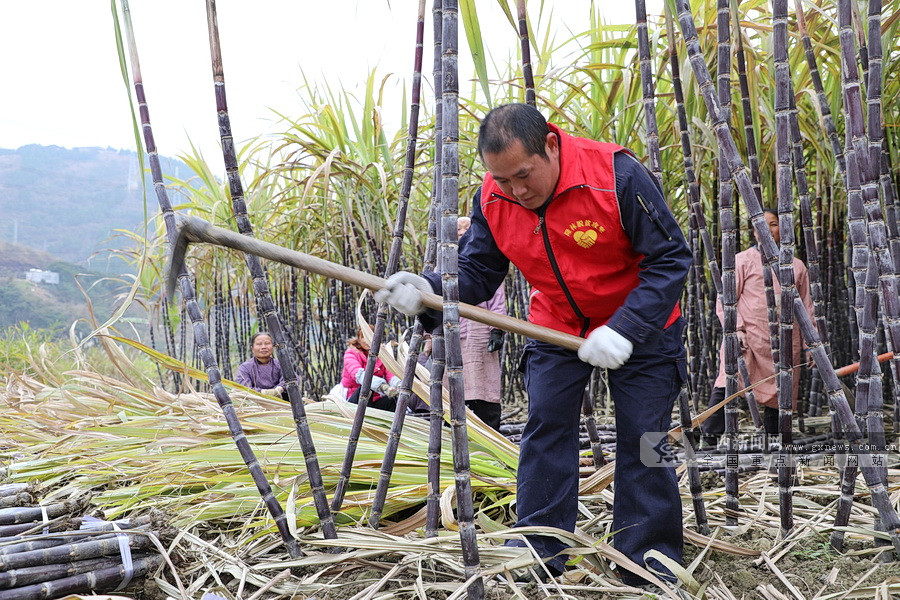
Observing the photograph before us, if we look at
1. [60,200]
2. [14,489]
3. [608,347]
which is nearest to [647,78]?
[608,347]

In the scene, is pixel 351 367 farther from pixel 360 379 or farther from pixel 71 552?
pixel 71 552

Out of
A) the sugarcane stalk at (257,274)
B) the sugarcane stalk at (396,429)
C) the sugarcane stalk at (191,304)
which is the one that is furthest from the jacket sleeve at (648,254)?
the sugarcane stalk at (191,304)

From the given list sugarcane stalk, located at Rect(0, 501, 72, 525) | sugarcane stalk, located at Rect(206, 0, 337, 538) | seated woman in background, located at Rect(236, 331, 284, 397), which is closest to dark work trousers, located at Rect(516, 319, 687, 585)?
sugarcane stalk, located at Rect(206, 0, 337, 538)

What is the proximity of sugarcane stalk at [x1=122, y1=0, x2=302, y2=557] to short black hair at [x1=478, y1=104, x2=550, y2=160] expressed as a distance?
0.69m

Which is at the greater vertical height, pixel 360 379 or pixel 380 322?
pixel 380 322

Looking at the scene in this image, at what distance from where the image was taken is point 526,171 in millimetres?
1447

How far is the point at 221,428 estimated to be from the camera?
2.55 metres

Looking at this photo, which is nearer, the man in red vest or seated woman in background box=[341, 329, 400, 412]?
the man in red vest

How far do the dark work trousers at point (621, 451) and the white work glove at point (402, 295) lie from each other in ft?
1.26

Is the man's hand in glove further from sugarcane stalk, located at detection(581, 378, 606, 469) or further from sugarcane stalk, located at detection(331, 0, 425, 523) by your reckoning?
sugarcane stalk, located at detection(331, 0, 425, 523)

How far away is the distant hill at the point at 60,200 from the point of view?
751 inches

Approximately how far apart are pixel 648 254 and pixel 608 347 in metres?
0.23

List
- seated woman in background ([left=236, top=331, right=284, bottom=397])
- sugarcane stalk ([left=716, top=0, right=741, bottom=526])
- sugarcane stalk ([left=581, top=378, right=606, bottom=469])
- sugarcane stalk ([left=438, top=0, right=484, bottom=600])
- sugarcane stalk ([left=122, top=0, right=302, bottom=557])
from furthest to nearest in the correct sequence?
seated woman in background ([left=236, top=331, right=284, bottom=397]) < sugarcane stalk ([left=581, top=378, right=606, bottom=469]) < sugarcane stalk ([left=716, top=0, right=741, bottom=526]) < sugarcane stalk ([left=122, top=0, right=302, bottom=557]) < sugarcane stalk ([left=438, top=0, right=484, bottom=600])

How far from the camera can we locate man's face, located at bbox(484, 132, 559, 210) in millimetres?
1431
